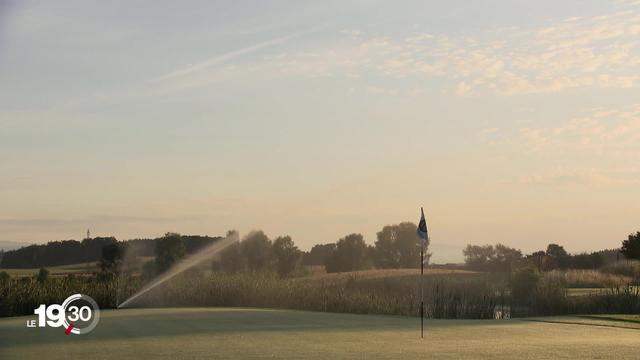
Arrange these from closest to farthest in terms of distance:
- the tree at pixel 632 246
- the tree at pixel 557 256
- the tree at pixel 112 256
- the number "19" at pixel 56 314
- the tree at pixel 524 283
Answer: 1. the number "19" at pixel 56 314
2. the tree at pixel 524 283
3. the tree at pixel 632 246
4. the tree at pixel 112 256
5. the tree at pixel 557 256

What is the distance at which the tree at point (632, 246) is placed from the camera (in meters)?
55.8

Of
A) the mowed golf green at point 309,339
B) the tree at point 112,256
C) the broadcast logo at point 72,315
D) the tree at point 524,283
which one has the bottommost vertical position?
the mowed golf green at point 309,339

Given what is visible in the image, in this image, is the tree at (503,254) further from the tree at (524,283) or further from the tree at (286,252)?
the tree at (524,283)

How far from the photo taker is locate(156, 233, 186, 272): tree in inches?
2960

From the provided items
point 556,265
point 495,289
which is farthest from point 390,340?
point 556,265

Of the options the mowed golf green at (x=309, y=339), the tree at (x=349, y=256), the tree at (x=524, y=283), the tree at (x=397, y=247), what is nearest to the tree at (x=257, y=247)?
the tree at (x=349, y=256)

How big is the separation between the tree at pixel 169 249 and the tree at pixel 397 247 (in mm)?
41715

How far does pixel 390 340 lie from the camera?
73.2ft

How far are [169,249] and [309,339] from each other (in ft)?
189

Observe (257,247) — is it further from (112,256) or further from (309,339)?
(309,339)

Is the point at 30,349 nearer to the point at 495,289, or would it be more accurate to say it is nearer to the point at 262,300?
the point at 262,300

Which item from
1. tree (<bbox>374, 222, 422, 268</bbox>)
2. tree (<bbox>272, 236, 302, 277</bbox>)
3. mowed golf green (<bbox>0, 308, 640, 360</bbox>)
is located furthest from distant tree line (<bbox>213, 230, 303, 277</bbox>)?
mowed golf green (<bbox>0, 308, 640, 360</bbox>)

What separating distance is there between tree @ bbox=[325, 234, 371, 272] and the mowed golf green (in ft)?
255

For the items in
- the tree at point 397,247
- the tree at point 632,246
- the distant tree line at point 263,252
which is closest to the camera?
the tree at point 632,246
